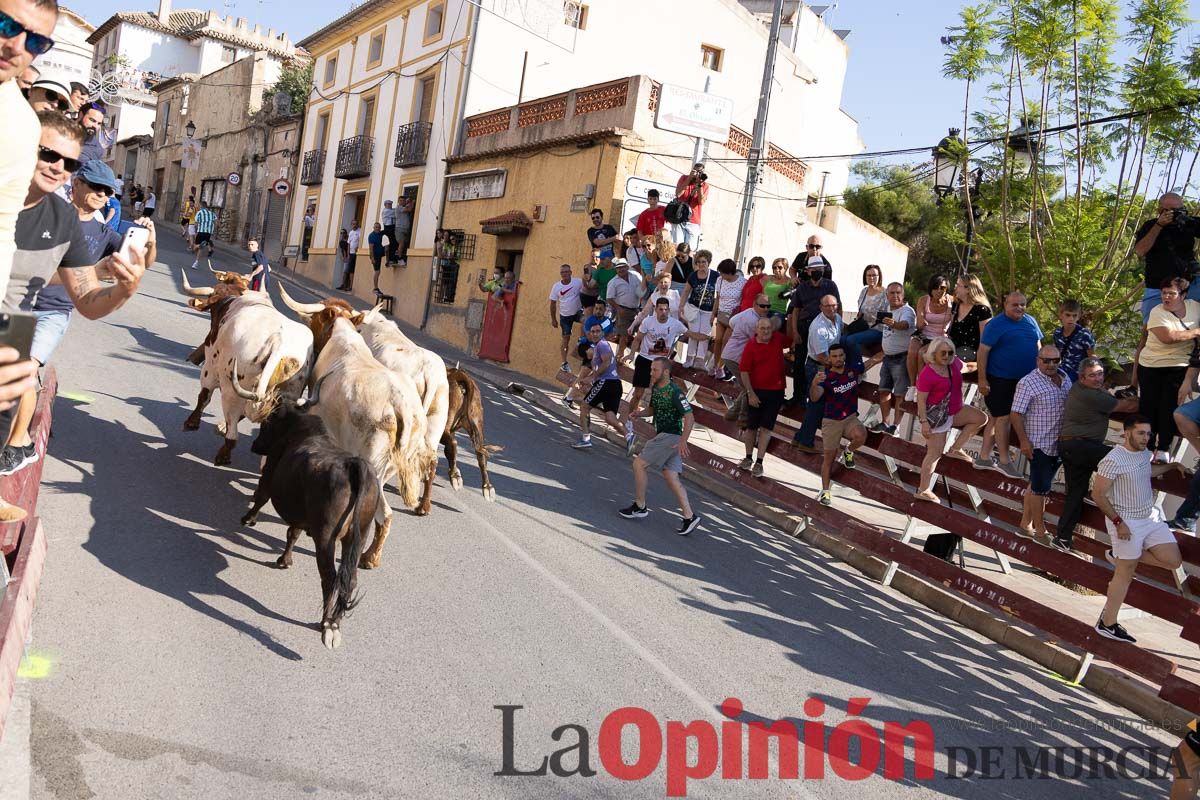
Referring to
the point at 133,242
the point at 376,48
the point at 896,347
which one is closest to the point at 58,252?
the point at 133,242

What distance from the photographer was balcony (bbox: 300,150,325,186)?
3334cm

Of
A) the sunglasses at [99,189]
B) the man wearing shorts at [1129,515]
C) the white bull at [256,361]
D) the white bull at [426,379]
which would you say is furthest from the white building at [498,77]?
the sunglasses at [99,189]

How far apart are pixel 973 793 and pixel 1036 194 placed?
46.6 feet

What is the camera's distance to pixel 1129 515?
26.8ft

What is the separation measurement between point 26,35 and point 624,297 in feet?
41.8

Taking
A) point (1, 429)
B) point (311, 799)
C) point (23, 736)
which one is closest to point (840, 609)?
point (311, 799)

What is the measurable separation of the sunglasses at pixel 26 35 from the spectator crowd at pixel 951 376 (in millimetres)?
7829

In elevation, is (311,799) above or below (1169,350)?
below

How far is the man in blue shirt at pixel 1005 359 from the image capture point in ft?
32.2

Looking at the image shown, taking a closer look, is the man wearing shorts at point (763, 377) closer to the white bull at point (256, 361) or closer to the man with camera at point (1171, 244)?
the man with camera at point (1171, 244)

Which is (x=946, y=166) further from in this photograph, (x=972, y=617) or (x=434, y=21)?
(x=434, y=21)

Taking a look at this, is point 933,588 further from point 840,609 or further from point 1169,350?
point 1169,350

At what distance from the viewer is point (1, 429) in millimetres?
3354

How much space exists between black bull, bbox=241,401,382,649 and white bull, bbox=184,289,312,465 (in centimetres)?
142
